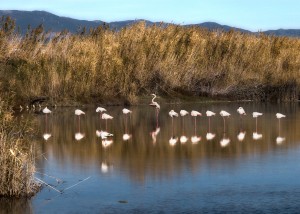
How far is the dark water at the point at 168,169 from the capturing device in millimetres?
9742

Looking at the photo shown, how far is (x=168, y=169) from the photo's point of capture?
12414mm

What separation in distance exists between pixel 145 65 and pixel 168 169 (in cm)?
1677

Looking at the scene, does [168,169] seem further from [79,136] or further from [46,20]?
[46,20]

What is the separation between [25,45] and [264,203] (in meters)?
20.3

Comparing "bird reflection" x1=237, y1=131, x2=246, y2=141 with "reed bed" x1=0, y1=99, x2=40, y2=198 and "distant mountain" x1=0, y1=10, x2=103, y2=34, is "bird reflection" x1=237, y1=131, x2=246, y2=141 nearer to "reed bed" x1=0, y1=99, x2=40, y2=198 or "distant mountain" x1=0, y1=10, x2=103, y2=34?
"reed bed" x1=0, y1=99, x2=40, y2=198

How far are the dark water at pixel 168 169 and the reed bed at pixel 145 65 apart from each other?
5685 mm

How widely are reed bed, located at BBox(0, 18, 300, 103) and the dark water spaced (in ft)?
18.7

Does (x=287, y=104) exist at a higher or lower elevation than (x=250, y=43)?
lower

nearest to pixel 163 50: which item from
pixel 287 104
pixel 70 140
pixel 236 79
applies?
pixel 236 79

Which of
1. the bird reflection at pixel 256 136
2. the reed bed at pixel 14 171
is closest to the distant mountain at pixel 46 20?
the bird reflection at pixel 256 136

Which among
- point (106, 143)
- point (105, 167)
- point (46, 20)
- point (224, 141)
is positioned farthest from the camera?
point (46, 20)

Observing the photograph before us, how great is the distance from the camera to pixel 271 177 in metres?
11.6

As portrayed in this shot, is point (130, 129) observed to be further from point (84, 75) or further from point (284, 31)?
point (284, 31)

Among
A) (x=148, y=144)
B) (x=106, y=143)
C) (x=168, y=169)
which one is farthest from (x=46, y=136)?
(x=168, y=169)
